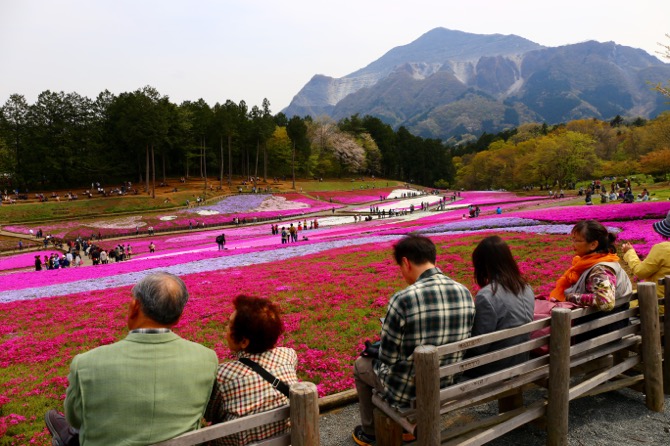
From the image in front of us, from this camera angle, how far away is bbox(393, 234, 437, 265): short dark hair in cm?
416

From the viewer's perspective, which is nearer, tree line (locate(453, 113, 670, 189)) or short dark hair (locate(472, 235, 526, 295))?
short dark hair (locate(472, 235, 526, 295))

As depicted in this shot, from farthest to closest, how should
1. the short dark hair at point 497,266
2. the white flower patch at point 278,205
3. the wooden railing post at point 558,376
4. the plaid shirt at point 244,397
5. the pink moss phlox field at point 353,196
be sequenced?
1. the pink moss phlox field at point 353,196
2. the white flower patch at point 278,205
3. the short dark hair at point 497,266
4. the wooden railing post at point 558,376
5. the plaid shirt at point 244,397

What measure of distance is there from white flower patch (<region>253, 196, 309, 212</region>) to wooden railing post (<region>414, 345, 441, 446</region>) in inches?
2349

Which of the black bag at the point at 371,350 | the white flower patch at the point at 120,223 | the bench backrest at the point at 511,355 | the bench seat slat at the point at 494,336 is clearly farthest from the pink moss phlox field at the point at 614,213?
the white flower patch at the point at 120,223

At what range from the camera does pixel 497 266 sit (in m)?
4.54

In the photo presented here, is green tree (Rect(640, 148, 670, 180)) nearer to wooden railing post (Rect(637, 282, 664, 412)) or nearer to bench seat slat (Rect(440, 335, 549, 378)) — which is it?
wooden railing post (Rect(637, 282, 664, 412))

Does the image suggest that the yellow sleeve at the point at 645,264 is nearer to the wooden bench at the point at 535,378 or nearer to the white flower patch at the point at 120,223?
the wooden bench at the point at 535,378

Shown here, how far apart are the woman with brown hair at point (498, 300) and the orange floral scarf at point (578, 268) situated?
1.41 metres

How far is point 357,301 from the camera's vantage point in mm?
11562

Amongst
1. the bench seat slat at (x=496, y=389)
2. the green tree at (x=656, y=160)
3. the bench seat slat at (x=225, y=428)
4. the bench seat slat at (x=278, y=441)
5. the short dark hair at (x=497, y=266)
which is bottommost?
the bench seat slat at (x=496, y=389)

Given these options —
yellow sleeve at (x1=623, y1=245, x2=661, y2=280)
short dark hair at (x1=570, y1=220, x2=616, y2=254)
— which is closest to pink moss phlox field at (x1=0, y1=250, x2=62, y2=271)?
short dark hair at (x1=570, y1=220, x2=616, y2=254)

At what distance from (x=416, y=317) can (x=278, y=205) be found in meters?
61.9

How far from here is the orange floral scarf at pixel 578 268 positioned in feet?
17.5

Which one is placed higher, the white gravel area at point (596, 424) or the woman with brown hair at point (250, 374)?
the woman with brown hair at point (250, 374)
